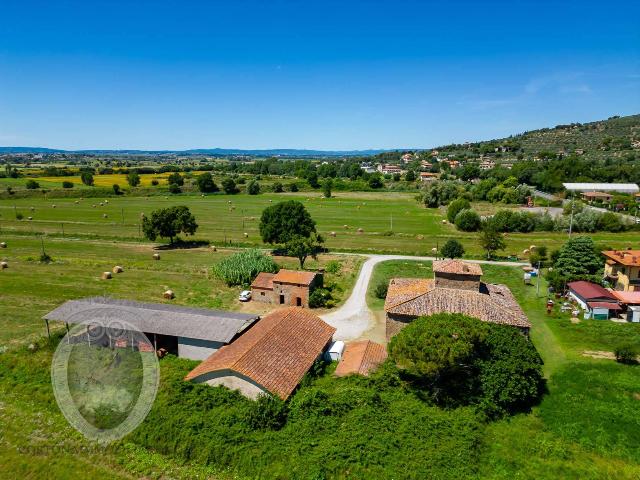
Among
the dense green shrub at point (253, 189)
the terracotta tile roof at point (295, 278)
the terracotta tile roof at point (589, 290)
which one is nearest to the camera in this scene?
the terracotta tile roof at point (589, 290)

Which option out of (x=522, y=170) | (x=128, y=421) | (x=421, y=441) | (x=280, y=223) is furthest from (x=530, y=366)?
(x=522, y=170)

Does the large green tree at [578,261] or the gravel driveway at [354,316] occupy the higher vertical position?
the large green tree at [578,261]

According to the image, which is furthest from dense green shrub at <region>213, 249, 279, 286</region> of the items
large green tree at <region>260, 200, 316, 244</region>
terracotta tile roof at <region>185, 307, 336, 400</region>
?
terracotta tile roof at <region>185, 307, 336, 400</region>

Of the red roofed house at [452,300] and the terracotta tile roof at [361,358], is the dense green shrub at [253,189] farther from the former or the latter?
the terracotta tile roof at [361,358]

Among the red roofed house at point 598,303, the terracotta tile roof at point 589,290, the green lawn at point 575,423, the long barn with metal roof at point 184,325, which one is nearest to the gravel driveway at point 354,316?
the long barn with metal roof at point 184,325

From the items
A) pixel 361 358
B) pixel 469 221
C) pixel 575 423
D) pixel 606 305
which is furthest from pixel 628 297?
pixel 469 221

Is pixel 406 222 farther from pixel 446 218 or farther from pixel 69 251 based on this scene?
pixel 69 251

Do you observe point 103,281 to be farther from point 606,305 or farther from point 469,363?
point 606,305
